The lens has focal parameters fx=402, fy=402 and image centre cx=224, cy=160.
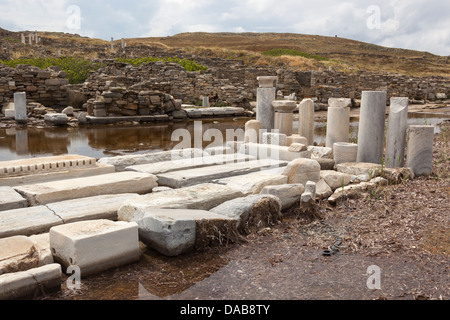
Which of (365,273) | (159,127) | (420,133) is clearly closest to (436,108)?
(159,127)

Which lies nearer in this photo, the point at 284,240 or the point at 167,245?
the point at 167,245

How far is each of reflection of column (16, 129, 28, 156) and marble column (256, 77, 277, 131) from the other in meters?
5.80

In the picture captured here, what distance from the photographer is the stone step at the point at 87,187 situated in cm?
517

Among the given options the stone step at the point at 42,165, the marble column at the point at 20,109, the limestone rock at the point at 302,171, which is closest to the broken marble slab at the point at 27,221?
the stone step at the point at 42,165

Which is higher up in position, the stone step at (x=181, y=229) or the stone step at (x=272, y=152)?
the stone step at (x=272, y=152)

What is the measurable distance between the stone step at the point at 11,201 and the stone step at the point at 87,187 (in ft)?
0.40

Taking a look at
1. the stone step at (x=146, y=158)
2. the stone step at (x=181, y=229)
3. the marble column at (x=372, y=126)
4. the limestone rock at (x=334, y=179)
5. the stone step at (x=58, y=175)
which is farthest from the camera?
the marble column at (x=372, y=126)

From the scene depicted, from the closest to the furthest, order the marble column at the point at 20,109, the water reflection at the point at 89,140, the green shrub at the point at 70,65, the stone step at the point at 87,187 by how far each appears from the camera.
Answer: the stone step at the point at 87,187
the water reflection at the point at 89,140
the marble column at the point at 20,109
the green shrub at the point at 70,65

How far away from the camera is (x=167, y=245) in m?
4.08

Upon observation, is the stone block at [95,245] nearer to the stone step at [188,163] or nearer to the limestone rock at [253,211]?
the limestone rock at [253,211]
